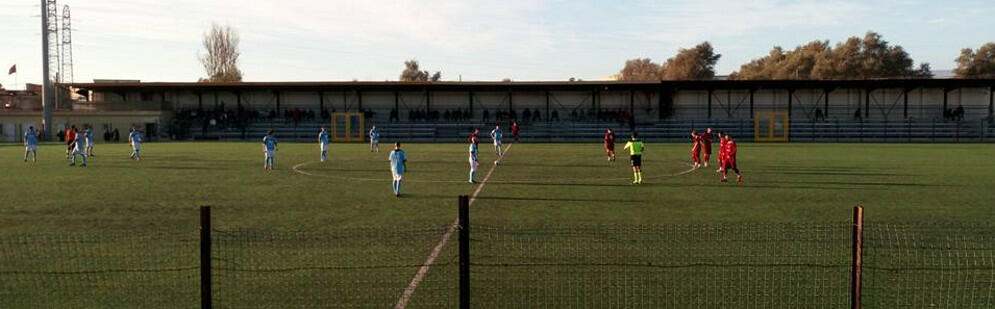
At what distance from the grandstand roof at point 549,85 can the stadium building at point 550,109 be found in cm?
11

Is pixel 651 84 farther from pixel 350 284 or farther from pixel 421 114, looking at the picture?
pixel 350 284

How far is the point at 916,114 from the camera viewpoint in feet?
218

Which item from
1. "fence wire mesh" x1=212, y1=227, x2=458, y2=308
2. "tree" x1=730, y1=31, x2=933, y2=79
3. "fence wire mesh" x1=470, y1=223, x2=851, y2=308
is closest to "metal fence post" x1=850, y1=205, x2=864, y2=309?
"fence wire mesh" x1=470, y1=223, x2=851, y2=308

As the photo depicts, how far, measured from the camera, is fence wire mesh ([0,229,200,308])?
854cm

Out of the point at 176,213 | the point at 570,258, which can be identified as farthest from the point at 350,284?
the point at 176,213

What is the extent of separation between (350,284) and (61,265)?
162 inches

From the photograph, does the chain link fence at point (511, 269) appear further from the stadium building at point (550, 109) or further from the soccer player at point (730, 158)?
the stadium building at point (550, 109)

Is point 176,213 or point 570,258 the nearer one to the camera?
point 570,258

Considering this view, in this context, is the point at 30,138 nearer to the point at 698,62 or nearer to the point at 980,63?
the point at 698,62

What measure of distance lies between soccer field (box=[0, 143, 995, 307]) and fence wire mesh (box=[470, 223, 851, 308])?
0.20 feet

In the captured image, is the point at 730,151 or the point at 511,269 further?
the point at 730,151

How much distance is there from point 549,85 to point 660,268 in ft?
183

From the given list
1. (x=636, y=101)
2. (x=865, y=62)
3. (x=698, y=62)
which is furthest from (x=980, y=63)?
(x=636, y=101)

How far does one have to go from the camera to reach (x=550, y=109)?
229 feet
